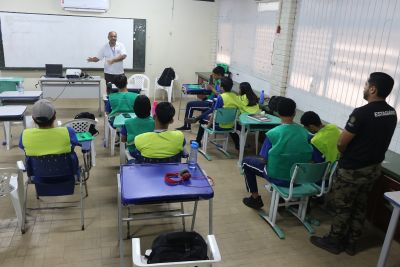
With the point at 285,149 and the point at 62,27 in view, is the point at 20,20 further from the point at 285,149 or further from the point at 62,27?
the point at 285,149

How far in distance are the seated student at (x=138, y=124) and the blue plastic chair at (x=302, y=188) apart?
1.36 metres

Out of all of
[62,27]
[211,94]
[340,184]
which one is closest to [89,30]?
[62,27]

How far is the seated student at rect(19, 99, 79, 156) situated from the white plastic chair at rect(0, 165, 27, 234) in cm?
23

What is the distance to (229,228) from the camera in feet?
10.6

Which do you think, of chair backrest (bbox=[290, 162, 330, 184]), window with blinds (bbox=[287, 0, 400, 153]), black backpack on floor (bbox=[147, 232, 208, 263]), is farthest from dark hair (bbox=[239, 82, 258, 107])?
black backpack on floor (bbox=[147, 232, 208, 263])

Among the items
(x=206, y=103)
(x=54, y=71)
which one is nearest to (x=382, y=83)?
(x=206, y=103)

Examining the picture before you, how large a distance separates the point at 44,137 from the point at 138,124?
0.93 meters

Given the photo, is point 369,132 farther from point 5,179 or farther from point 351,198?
point 5,179

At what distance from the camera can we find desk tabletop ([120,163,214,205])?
213 cm

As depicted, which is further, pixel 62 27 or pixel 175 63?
pixel 175 63

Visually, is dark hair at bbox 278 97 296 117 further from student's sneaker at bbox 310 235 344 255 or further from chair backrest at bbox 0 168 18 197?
chair backrest at bbox 0 168 18 197

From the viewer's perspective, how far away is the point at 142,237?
3.01 m

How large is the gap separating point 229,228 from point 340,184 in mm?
1091

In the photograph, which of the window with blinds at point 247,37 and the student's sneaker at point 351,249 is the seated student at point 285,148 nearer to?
the student's sneaker at point 351,249
